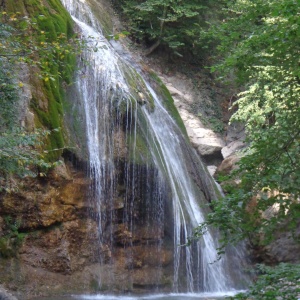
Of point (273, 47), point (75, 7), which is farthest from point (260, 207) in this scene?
point (75, 7)

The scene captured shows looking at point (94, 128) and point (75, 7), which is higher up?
point (75, 7)

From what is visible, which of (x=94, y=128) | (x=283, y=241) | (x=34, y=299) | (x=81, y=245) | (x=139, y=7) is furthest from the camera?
(x=139, y=7)

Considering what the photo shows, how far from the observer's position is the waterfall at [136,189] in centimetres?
1065

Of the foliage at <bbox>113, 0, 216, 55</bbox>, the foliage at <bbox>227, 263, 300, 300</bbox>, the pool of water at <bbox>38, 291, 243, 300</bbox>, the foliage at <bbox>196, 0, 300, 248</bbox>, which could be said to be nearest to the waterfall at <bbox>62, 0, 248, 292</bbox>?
the pool of water at <bbox>38, 291, 243, 300</bbox>

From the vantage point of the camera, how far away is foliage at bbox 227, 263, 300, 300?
12.5 feet

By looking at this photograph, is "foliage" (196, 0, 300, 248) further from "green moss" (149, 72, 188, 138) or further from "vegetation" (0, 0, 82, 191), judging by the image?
"green moss" (149, 72, 188, 138)

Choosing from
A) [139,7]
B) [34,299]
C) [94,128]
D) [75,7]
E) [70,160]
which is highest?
[139,7]

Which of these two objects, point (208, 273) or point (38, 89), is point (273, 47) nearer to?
point (38, 89)

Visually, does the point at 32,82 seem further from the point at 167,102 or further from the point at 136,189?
the point at 167,102

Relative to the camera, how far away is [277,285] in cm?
393

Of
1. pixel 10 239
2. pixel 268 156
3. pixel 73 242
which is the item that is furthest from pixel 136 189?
pixel 268 156

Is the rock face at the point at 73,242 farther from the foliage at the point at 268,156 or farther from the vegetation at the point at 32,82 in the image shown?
the foliage at the point at 268,156

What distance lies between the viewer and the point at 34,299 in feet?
27.7

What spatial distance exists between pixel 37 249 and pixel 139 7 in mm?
13425
